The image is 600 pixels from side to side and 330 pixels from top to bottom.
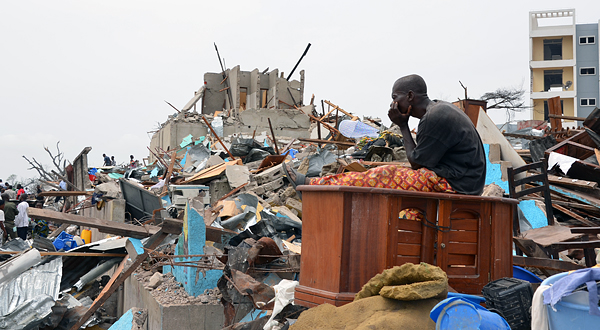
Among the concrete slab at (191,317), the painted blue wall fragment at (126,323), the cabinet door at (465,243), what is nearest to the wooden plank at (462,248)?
the cabinet door at (465,243)

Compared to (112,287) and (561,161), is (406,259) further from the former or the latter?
(561,161)

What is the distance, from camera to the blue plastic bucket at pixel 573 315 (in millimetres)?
2322

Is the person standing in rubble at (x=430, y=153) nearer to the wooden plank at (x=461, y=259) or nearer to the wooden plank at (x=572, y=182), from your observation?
the wooden plank at (x=461, y=259)

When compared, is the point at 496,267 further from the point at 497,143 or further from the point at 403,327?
the point at 497,143

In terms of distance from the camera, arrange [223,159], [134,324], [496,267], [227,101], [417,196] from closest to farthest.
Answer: [417,196] → [496,267] → [134,324] → [223,159] → [227,101]

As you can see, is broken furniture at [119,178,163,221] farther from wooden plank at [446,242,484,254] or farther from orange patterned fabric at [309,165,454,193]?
wooden plank at [446,242,484,254]

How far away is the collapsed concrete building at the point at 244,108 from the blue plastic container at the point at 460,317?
20989 mm

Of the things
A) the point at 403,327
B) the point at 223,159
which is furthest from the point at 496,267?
the point at 223,159

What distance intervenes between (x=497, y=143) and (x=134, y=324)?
5.66 metres

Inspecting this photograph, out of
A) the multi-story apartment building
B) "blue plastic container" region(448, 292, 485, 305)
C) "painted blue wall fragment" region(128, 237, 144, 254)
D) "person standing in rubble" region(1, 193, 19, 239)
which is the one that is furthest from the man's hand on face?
the multi-story apartment building

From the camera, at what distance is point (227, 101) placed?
95.1 ft

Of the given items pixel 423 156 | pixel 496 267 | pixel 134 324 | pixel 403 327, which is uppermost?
pixel 423 156

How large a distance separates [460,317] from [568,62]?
37.7m

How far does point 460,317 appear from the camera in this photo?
8.32ft
